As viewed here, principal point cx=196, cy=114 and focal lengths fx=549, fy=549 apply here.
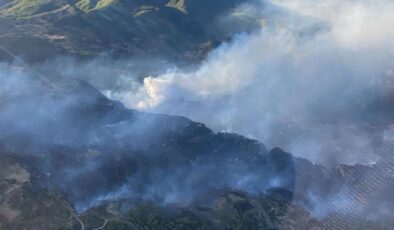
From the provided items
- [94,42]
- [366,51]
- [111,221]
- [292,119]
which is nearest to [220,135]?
[292,119]

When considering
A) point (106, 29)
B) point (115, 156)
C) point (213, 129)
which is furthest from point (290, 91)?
point (106, 29)

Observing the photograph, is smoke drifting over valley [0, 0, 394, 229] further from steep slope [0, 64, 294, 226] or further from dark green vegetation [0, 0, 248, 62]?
dark green vegetation [0, 0, 248, 62]

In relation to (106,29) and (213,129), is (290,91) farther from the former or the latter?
(106,29)

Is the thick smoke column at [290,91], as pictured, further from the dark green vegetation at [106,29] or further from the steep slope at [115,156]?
the dark green vegetation at [106,29]

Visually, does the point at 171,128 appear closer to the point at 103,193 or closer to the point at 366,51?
the point at 103,193

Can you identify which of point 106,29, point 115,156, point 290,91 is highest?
point 290,91

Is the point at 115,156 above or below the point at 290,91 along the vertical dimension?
below

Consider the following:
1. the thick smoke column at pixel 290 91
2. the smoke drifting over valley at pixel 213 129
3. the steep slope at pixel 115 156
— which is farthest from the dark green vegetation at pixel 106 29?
the steep slope at pixel 115 156

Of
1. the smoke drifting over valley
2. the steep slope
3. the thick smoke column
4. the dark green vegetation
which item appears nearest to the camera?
the steep slope

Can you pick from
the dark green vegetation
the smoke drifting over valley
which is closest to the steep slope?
the smoke drifting over valley
